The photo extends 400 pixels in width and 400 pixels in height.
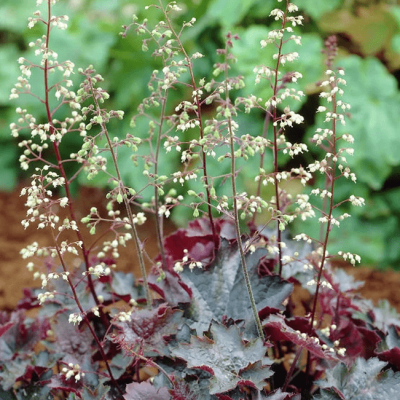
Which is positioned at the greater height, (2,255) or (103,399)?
(103,399)

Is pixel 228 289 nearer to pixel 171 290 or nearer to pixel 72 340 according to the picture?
pixel 171 290

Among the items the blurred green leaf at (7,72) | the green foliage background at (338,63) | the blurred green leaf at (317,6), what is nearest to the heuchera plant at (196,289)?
the green foliage background at (338,63)

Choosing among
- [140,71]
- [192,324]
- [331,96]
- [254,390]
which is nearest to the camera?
[331,96]

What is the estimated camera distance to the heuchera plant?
42.9 inches

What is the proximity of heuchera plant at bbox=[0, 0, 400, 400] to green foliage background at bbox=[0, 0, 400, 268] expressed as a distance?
153cm

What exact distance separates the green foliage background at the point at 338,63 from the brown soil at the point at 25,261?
141 millimetres

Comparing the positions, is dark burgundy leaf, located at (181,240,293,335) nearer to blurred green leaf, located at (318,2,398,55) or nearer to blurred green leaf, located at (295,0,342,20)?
blurred green leaf, located at (295,0,342,20)

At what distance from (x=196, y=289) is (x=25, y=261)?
238cm

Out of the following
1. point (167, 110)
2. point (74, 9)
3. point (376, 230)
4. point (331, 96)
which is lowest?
point (376, 230)

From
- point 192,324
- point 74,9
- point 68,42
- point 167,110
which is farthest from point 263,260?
point 74,9

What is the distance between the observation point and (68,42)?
3953 mm

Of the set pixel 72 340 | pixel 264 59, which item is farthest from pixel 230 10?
pixel 72 340

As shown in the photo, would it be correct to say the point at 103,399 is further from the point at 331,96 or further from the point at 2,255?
the point at 2,255

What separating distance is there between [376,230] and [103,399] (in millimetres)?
2418
